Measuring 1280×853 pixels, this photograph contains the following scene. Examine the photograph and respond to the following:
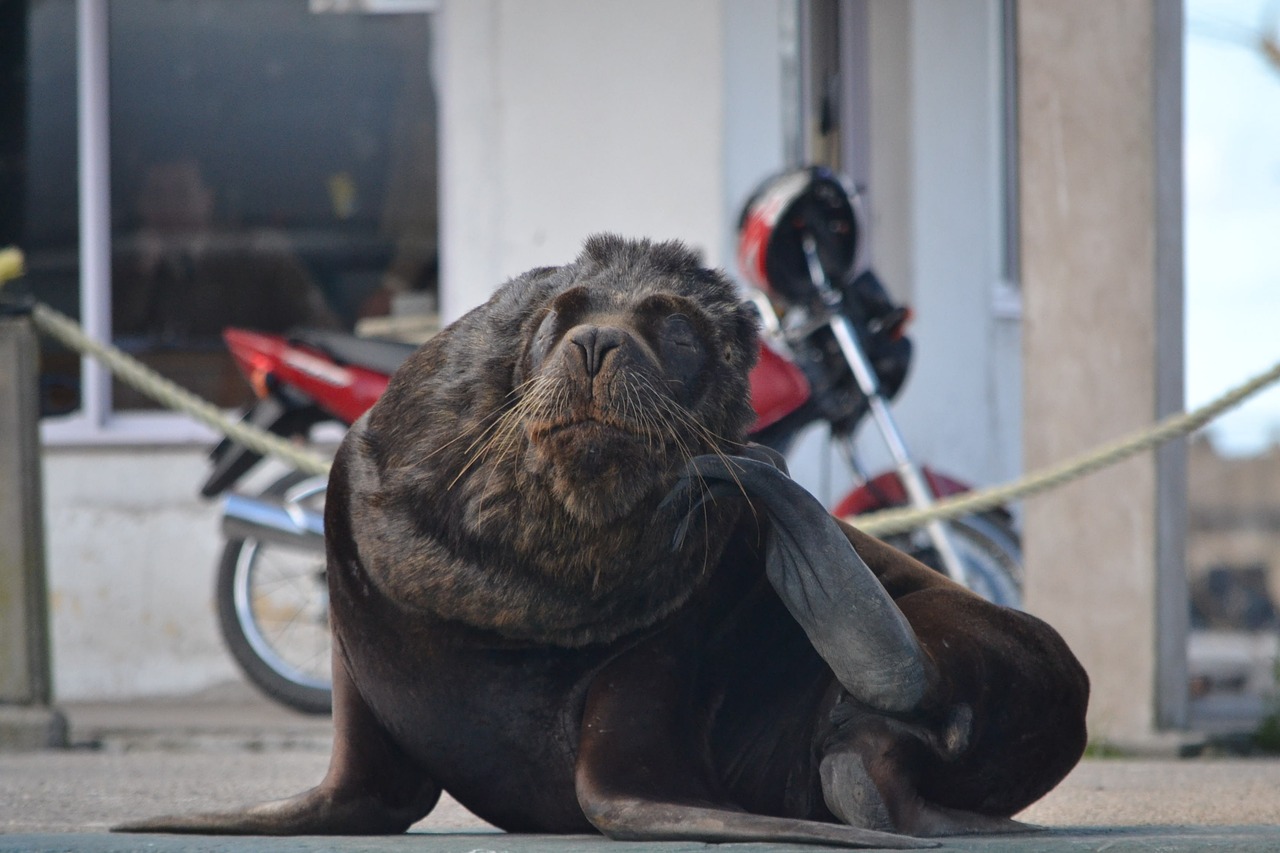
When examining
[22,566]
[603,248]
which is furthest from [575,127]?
[603,248]

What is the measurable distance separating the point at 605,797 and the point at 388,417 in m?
0.55

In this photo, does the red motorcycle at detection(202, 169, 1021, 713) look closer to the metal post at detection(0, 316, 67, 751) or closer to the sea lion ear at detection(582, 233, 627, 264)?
the metal post at detection(0, 316, 67, 751)

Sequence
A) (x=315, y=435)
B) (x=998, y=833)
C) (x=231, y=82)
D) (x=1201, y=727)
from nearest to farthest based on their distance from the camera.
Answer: (x=998, y=833) < (x=1201, y=727) < (x=315, y=435) < (x=231, y=82)

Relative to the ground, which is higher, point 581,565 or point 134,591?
point 581,565

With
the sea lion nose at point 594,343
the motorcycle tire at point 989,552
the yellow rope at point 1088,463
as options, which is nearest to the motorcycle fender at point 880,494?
the motorcycle tire at point 989,552

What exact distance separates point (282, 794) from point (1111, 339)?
2.40 m

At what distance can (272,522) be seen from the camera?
4.80m

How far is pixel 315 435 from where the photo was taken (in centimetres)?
582

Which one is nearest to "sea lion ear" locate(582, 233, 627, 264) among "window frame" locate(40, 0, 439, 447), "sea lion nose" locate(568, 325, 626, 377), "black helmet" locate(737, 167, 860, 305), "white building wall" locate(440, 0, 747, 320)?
"sea lion nose" locate(568, 325, 626, 377)

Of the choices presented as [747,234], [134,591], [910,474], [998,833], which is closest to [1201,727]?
[910,474]

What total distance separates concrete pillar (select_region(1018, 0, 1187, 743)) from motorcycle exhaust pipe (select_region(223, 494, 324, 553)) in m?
2.09

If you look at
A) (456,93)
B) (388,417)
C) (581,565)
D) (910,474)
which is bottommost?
→ (910,474)

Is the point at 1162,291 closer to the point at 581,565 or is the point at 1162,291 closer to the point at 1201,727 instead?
the point at 1201,727

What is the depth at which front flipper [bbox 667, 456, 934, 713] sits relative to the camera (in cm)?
175
